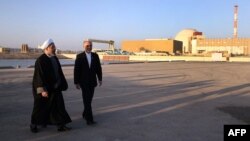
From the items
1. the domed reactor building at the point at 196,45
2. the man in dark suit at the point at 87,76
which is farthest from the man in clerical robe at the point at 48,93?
the domed reactor building at the point at 196,45

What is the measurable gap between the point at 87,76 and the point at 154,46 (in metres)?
136

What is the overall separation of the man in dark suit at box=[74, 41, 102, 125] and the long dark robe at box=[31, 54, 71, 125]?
667 millimetres

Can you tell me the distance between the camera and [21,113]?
8.34 metres

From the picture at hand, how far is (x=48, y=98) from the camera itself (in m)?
6.54

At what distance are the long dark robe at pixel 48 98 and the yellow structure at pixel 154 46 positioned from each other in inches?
5195

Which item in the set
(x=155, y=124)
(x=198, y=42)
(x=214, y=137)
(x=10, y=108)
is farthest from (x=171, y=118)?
(x=198, y=42)

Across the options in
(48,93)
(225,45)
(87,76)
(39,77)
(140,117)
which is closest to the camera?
(39,77)

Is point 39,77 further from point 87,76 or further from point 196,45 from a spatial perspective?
A: point 196,45

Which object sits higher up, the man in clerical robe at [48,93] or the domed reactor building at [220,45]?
the domed reactor building at [220,45]

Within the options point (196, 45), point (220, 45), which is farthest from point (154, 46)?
point (220, 45)

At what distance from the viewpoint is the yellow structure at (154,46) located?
13762 cm

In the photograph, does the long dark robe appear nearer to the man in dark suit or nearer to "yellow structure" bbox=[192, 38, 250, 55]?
the man in dark suit

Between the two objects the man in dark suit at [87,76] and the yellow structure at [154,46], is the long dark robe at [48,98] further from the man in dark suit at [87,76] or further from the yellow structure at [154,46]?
the yellow structure at [154,46]

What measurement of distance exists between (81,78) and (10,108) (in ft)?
9.41
